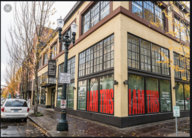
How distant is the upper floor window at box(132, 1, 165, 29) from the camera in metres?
11.2

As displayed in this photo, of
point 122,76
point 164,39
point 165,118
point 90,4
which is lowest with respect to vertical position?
point 165,118

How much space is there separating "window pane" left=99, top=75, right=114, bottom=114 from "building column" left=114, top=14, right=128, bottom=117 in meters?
0.52

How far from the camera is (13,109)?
10508 millimetres

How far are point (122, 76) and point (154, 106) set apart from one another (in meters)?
4.11

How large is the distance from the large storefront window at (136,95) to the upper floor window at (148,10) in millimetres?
4961

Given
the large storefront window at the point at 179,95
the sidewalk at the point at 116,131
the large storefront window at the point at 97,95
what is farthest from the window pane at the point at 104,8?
the large storefront window at the point at 179,95

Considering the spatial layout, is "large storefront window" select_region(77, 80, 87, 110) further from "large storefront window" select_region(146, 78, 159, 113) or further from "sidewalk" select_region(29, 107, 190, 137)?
A: "large storefront window" select_region(146, 78, 159, 113)

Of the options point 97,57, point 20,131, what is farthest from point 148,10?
point 20,131

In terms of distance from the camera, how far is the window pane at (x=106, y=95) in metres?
9.70

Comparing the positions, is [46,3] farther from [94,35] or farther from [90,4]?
[94,35]

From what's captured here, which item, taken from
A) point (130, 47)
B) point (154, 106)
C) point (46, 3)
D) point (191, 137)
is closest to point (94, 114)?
point (154, 106)

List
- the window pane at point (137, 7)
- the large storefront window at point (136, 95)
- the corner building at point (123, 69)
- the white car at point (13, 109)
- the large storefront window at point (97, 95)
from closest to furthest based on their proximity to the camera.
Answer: the corner building at point (123, 69)
the large storefront window at point (136, 95)
the large storefront window at point (97, 95)
the white car at point (13, 109)
the window pane at point (137, 7)

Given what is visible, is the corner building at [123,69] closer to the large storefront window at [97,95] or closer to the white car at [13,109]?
the large storefront window at [97,95]

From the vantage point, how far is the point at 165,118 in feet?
37.7
